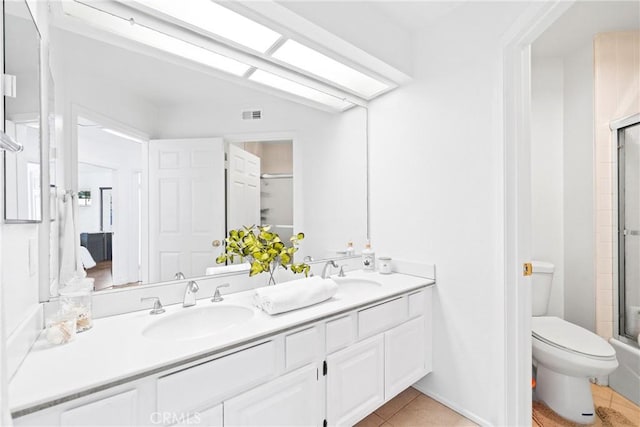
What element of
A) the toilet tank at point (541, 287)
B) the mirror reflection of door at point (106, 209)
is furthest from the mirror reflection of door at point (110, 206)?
the toilet tank at point (541, 287)

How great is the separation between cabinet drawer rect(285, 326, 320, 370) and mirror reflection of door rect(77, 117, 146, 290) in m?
0.73

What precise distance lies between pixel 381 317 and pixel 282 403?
64 cm

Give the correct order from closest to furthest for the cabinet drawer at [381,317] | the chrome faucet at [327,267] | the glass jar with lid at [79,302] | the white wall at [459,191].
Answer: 1. the glass jar with lid at [79,302]
2. the cabinet drawer at [381,317]
3. the white wall at [459,191]
4. the chrome faucet at [327,267]

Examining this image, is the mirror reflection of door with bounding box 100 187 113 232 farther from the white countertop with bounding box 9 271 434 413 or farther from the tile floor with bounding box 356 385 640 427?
the tile floor with bounding box 356 385 640 427

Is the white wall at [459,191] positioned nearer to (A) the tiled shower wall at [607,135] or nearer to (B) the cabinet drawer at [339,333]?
(B) the cabinet drawer at [339,333]

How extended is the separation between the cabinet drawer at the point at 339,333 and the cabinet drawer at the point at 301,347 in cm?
7

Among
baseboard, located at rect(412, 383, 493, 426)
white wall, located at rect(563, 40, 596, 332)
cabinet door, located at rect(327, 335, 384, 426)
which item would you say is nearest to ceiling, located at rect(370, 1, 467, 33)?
white wall, located at rect(563, 40, 596, 332)

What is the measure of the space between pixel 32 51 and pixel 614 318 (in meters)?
3.44

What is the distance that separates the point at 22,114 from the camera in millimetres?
858

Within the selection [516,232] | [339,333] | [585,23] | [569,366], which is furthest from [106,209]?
[585,23]

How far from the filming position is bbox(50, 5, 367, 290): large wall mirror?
1196mm

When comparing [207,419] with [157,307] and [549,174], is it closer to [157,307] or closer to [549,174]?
[157,307]

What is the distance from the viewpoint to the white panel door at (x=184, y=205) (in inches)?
53.6

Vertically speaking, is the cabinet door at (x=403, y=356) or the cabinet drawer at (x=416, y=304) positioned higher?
the cabinet drawer at (x=416, y=304)
